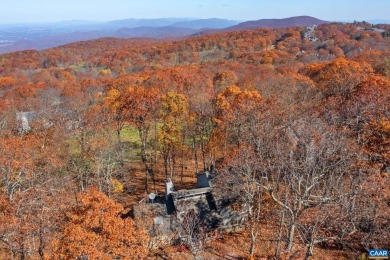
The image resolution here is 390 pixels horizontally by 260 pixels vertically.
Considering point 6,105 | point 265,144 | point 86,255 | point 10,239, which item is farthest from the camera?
point 6,105

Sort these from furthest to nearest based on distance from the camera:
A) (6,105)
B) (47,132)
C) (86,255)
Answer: (6,105), (47,132), (86,255)

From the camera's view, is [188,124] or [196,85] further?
[196,85]

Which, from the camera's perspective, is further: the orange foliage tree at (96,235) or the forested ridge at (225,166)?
the forested ridge at (225,166)

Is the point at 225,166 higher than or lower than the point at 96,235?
higher

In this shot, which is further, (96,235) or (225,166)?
(225,166)

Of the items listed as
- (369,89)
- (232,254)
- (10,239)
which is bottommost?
(232,254)

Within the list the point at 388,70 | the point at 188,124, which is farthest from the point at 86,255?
the point at 388,70

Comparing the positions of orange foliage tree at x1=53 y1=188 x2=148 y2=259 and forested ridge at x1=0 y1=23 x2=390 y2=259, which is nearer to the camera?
orange foliage tree at x1=53 y1=188 x2=148 y2=259

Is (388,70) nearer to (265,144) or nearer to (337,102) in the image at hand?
(337,102)

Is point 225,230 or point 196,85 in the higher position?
point 196,85

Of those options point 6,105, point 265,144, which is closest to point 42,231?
point 265,144
